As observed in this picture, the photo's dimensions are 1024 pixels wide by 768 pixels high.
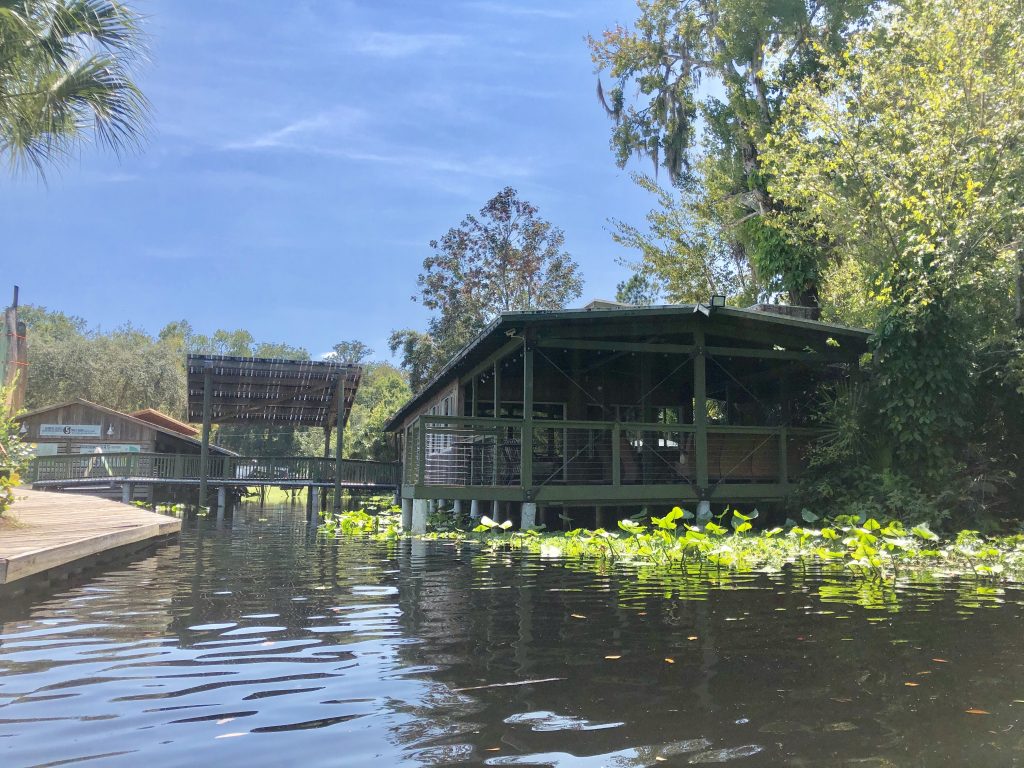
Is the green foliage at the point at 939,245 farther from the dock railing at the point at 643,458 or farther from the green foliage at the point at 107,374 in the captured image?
the green foliage at the point at 107,374

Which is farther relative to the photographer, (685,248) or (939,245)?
(685,248)

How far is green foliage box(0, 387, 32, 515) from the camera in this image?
26.0 feet

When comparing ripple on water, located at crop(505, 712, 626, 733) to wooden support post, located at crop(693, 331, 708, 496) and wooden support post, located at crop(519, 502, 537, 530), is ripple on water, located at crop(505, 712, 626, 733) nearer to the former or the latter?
wooden support post, located at crop(519, 502, 537, 530)

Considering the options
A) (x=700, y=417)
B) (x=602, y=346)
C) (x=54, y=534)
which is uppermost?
(x=602, y=346)

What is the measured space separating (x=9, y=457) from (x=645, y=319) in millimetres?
10510

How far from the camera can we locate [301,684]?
3891mm

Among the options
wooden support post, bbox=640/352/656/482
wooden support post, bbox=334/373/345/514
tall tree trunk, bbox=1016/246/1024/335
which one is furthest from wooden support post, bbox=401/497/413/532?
tall tree trunk, bbox=1016/246/1024/335

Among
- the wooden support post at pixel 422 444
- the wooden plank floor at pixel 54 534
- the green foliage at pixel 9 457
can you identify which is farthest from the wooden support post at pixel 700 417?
the green foliage at pixel 9 457

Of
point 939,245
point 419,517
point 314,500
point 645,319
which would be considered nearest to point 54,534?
point 419,517

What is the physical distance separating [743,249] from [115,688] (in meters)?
29.0

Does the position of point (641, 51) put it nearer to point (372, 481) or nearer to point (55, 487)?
point (372, 481)

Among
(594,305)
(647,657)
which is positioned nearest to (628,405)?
(594,305)

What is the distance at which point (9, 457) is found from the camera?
8.08 meters

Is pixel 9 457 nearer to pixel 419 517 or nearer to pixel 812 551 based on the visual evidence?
pixel 419 517
